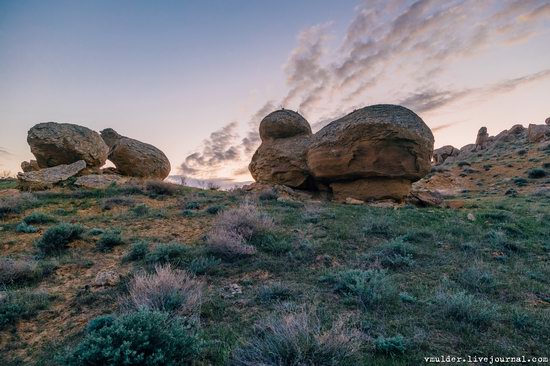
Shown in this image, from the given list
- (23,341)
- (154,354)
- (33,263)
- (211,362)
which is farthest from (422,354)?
(33,263)

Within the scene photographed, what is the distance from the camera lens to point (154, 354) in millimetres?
2713

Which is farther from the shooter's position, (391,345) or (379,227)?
(379,227)

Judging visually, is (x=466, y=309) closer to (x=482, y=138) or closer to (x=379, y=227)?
(x=379, y=227)

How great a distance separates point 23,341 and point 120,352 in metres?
2.12

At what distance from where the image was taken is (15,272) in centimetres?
529

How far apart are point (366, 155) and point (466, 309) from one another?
36.0 ft

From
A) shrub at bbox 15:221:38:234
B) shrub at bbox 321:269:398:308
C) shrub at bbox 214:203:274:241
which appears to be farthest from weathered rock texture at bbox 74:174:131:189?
shrub at bbox 321:269:398:308

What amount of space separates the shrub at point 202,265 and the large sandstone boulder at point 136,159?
14.5m

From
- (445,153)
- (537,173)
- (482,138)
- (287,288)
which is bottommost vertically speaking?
(287,288)

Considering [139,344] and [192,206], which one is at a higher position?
[192,206]

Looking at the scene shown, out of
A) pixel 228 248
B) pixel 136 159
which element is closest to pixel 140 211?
pixel 228 248

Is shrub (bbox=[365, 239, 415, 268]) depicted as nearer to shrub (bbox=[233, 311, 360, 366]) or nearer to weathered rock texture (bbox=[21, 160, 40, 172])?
shrub (bbox=[233, 311, 360, 366])

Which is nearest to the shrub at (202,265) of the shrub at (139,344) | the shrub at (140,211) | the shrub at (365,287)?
the shrub at (365,287)

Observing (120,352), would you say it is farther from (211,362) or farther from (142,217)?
(142,217)
